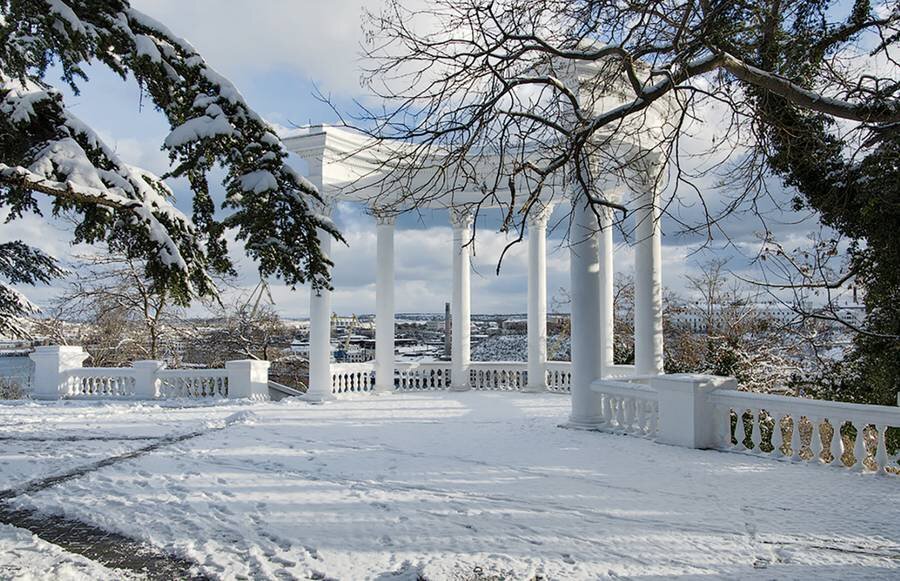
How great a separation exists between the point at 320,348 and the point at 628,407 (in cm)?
1010

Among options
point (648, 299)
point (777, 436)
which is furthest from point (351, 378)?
point (777, 436)

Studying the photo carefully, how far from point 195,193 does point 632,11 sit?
6.41 m

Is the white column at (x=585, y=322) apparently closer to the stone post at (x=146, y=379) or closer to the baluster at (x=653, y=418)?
the baluster at (x=653, y=418)

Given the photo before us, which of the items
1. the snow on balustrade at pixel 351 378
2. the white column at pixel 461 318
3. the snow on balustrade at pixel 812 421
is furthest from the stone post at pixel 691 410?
the snow on balustrade at pixel 351 378

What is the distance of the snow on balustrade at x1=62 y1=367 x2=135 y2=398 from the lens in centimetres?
2134

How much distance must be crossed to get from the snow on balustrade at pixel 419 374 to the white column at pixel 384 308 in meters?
0.85

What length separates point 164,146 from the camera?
23.9ft

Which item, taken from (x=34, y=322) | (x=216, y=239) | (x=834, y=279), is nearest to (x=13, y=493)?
(x=216, y=239)

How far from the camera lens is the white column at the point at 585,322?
46.6 feet

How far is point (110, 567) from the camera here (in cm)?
607

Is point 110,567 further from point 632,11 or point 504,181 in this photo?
point 504,181

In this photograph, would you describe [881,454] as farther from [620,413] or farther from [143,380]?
[143,380]

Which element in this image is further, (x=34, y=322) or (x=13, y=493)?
(x=34, y=322)

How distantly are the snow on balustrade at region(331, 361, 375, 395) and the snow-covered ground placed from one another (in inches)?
308
